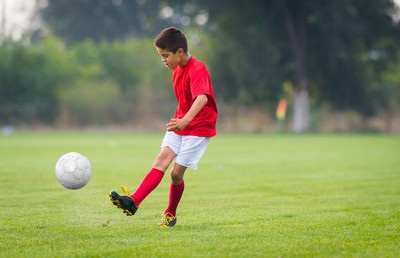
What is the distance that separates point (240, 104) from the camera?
4212 cm

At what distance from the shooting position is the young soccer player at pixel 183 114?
21.0ft

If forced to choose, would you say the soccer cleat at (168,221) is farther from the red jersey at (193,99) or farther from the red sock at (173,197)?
the red jersey at (193,99)

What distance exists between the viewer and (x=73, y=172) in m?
6.99

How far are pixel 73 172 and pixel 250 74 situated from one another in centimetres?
3341

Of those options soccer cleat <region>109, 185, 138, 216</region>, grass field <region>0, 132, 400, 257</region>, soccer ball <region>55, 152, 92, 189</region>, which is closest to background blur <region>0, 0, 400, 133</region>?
grass field <region>0, 132, 400, 257</region>

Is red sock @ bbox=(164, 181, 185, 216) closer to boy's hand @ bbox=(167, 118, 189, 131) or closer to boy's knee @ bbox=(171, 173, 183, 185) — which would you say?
boy's knee @ bbox=(171, 173, 183, 185)

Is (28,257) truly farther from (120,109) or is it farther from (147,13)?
(147,13)

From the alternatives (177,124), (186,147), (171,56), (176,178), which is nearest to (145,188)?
(176,178)

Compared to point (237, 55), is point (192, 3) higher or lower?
higher

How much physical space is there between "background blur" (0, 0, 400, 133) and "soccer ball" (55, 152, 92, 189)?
1138 inches

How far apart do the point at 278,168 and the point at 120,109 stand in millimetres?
29323

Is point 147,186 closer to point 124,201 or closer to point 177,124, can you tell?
point 124,201

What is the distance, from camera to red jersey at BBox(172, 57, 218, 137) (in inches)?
254

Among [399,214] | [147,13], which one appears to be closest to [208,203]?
[399,214]
